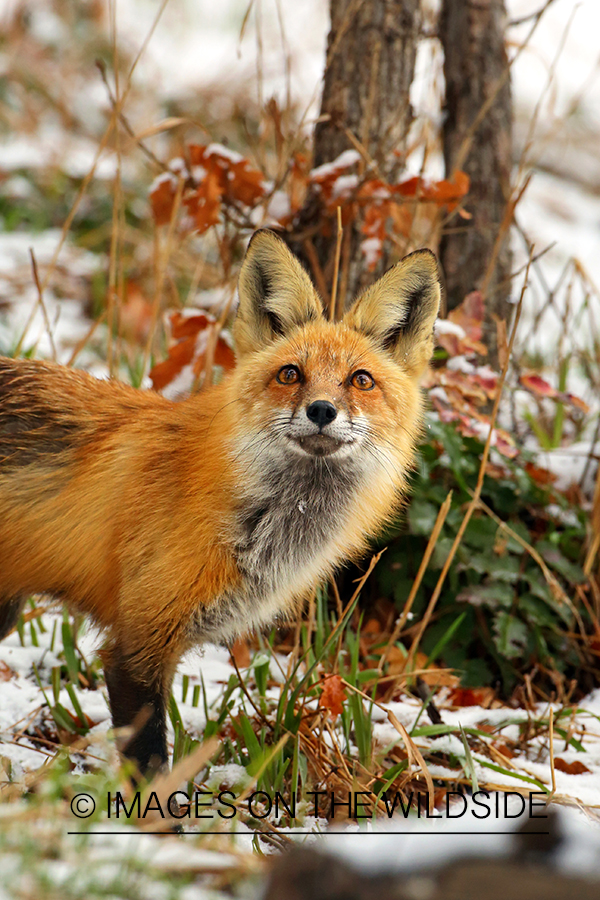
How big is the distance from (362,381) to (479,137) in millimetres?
2725

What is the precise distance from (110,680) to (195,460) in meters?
0.83

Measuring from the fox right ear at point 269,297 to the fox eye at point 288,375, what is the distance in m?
0.32

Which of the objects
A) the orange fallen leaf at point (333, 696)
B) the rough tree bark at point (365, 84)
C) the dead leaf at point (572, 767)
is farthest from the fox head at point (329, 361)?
the dead leaf at point (572, 767)

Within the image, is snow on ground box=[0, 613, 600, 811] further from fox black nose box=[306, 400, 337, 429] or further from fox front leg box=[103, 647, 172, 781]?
fox black nose box=[306, 400, 337, 429]

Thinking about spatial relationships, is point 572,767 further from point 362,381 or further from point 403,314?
point 403,314

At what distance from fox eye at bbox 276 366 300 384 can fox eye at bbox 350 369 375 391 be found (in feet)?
0.66

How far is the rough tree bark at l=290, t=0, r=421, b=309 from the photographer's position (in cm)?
423

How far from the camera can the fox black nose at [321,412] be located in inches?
96.4

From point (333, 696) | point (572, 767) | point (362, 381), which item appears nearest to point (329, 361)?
point (362, 381)

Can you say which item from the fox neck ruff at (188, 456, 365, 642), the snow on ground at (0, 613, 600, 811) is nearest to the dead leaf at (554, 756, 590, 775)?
the snow on ground at (0, 613, 600, 811)

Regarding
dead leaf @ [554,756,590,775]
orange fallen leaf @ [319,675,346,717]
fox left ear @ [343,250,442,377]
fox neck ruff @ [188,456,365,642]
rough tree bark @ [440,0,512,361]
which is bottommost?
dead leaf @ [554,756,590,775]

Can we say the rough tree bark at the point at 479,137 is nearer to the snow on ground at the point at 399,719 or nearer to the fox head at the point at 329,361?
the fox head at the point at 329,361

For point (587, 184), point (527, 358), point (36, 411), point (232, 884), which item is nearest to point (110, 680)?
point (36, 411)

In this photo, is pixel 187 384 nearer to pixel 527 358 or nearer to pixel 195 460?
pixel 195 460
